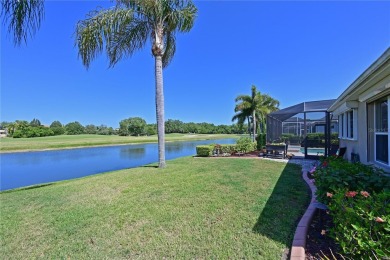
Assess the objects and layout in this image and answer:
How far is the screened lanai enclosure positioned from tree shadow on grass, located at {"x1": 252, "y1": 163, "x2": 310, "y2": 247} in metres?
6.66

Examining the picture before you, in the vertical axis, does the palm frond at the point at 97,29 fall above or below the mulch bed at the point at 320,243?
above

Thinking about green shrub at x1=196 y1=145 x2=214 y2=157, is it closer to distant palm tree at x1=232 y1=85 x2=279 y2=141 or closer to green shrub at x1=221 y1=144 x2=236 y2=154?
green shrub at x1=221 y1=144 x2=236 y2=154

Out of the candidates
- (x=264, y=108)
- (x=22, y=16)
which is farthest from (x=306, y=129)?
(x=22, y=16)

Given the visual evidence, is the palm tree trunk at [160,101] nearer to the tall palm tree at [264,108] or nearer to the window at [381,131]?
the window at [381,131]

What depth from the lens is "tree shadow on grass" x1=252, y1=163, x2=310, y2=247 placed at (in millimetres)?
3170

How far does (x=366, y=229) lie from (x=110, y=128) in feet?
334

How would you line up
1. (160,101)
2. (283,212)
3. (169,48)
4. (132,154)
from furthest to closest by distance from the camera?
(132,154)
(169,48)
(160,101)
(283,212)

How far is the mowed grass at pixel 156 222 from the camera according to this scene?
9.37 ft

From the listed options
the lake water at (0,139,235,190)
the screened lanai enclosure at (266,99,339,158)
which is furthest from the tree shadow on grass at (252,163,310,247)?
the lake water at (0,139,235,190)

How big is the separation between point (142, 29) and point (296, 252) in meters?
9.52

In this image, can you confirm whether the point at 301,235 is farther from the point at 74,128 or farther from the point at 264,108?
the point at 74,128

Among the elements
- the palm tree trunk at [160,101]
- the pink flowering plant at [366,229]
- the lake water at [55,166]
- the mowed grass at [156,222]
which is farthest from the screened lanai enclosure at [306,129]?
the pink flowering plant at [366,229]

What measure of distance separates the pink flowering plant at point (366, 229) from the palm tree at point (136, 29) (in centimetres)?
760

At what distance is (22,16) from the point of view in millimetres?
2385
